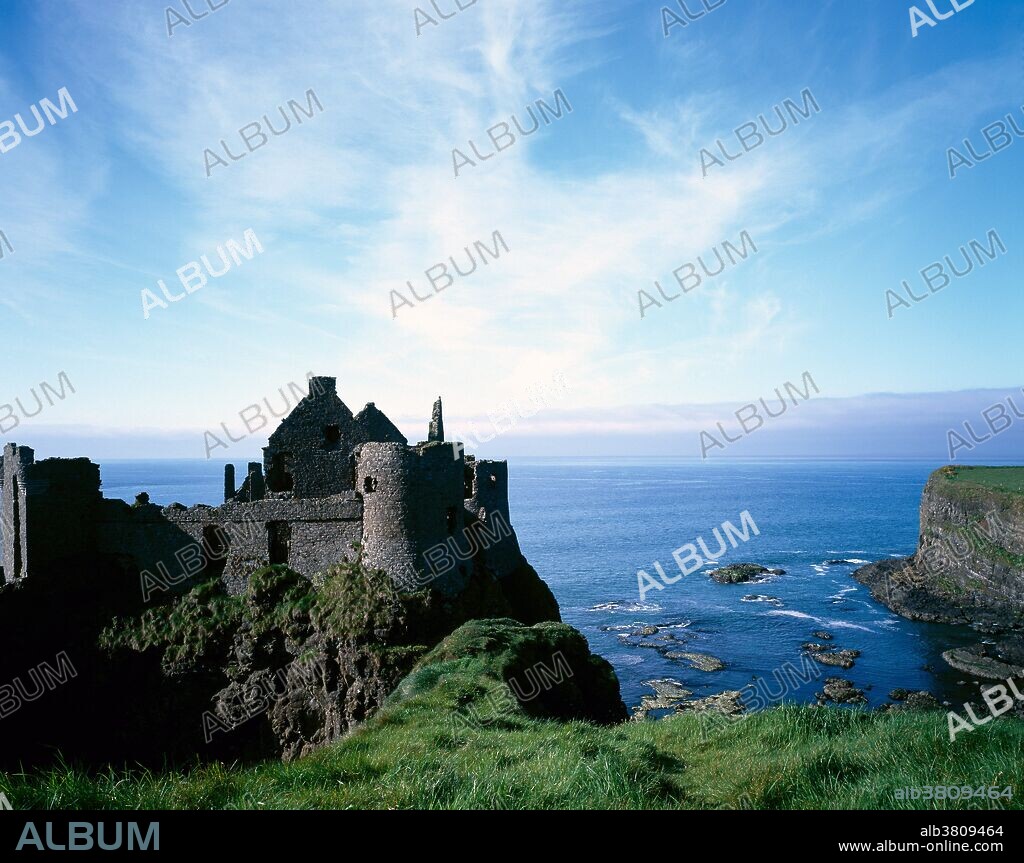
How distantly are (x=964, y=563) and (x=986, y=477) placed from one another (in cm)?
2199

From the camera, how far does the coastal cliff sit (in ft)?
191

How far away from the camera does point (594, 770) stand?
789cm

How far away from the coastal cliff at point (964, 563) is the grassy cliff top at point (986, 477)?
6.4 inches

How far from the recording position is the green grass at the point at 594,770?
21.1 feet

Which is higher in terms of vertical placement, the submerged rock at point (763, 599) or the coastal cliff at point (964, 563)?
the submerged rock at point (763, 599)

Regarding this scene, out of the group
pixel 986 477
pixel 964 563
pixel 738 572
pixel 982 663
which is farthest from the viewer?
pixel 986 477

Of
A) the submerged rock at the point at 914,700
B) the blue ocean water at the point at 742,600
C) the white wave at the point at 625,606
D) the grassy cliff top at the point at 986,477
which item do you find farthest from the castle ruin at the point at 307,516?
the grassy cliff top at the point at 986,477

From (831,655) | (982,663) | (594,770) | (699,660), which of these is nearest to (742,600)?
(831,655)

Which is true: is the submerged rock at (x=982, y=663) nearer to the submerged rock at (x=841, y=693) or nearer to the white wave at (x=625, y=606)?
the submerged rock at (x=841, y=693)

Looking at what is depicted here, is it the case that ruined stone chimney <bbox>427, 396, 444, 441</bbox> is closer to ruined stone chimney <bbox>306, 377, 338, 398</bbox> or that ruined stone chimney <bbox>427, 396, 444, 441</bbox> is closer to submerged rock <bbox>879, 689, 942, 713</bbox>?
ruined stone chimney <bbox>306, 377, 338, 398</bbox>

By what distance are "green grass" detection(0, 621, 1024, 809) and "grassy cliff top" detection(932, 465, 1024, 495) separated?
7361 cm

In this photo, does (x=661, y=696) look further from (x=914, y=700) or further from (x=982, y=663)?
(x=982, y=663)

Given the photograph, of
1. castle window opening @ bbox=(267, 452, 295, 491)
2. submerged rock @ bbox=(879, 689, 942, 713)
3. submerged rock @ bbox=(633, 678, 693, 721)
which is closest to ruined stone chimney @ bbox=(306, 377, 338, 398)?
castle window opening @ bbox=(267, 452, 295, 491)
